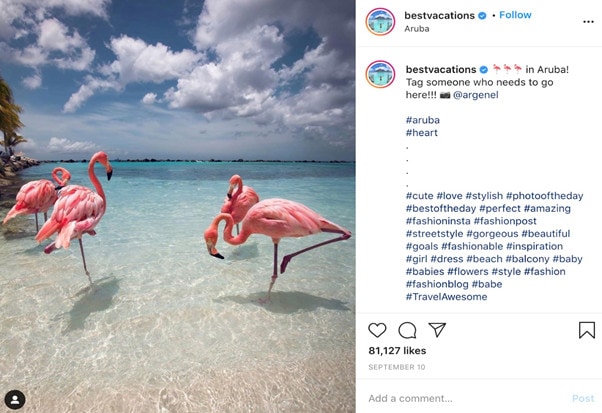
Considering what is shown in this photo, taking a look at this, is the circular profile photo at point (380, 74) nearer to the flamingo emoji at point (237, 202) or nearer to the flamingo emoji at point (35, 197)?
the flamingo emoji at point (237, 202)

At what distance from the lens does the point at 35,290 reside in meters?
2.21

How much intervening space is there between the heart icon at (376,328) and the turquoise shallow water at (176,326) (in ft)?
1.03

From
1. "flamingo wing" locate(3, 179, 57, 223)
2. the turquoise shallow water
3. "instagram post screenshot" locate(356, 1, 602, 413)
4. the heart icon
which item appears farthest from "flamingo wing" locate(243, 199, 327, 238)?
"flamingo wing" locate(3, 179, 57, 223)

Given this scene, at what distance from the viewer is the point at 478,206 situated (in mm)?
1353

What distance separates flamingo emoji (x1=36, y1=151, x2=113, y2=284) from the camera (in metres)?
1.97

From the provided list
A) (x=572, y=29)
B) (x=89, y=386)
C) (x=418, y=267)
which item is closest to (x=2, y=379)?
(x=89, y=386)

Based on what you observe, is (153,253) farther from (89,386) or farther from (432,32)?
(432,32)

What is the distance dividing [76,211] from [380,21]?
92.6 inches

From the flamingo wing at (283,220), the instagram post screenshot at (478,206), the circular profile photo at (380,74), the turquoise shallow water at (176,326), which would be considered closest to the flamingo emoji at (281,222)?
the flamingo wing at (283,220)

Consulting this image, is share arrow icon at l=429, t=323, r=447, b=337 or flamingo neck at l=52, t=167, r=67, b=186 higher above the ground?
flamingo neck at l=52, t=167, r=67, b=186

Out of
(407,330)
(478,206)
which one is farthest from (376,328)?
(478,206)

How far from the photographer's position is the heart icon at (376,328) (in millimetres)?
1438

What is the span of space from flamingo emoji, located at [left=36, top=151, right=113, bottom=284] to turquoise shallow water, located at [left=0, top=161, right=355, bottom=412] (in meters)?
0.20

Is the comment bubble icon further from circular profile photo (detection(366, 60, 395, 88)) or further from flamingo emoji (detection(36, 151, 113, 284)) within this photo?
A: flamingo emoji (detection(36, 151, 113, 284))
